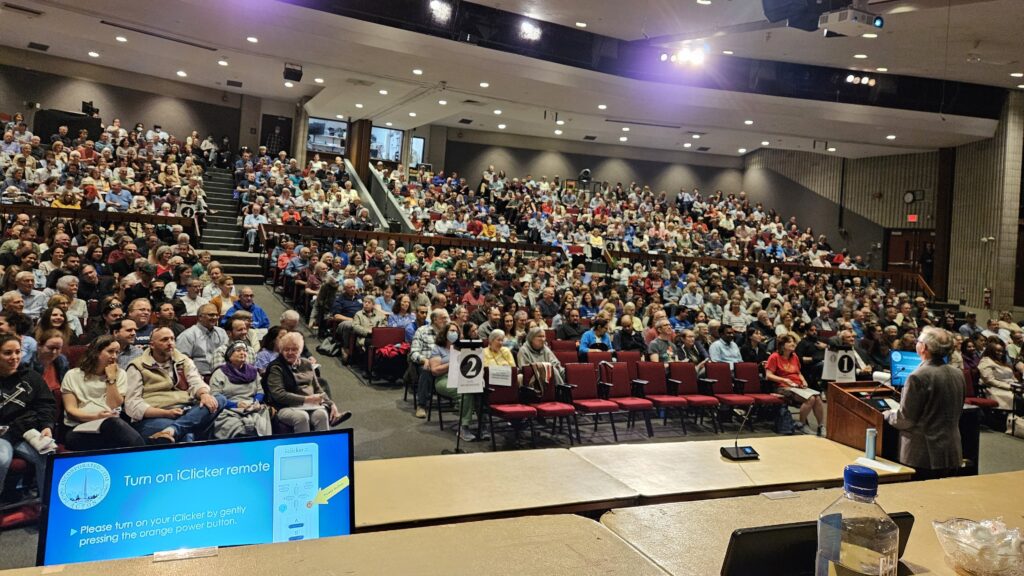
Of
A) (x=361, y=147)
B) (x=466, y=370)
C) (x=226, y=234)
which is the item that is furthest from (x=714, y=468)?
(x=361, y=147)

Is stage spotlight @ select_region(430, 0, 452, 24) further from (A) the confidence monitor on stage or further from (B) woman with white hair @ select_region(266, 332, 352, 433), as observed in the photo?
(A) the confidence monitor on stage

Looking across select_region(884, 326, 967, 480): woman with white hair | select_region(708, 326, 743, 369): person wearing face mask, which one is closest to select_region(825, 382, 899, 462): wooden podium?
select_region(884, 326, 967, 480): woman with white hair

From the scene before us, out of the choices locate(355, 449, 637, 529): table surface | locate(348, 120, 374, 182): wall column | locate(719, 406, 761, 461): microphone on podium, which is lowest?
locate(355, 449, 637, 529): table surface

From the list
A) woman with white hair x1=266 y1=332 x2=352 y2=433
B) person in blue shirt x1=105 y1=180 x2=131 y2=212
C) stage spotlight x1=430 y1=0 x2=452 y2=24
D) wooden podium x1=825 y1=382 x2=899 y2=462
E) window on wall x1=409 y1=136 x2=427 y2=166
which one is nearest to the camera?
wooden podium x1=825 y1=382 x2=899 y2=462

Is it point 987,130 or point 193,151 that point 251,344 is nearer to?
point 193,151

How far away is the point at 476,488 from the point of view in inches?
90.2

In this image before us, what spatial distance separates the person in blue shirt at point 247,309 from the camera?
661cm

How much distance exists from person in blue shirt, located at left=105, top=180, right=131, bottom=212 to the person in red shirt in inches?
409

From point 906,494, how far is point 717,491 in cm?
69

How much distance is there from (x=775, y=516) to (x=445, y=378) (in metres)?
4.69

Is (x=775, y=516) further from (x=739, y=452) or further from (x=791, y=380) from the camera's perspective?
(x=791, y=380)

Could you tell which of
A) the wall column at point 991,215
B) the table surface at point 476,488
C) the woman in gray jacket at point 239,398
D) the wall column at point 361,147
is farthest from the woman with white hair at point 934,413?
the wall column at point 361,147

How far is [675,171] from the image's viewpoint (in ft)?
71.9

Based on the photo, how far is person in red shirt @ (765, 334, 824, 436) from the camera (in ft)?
21.1
